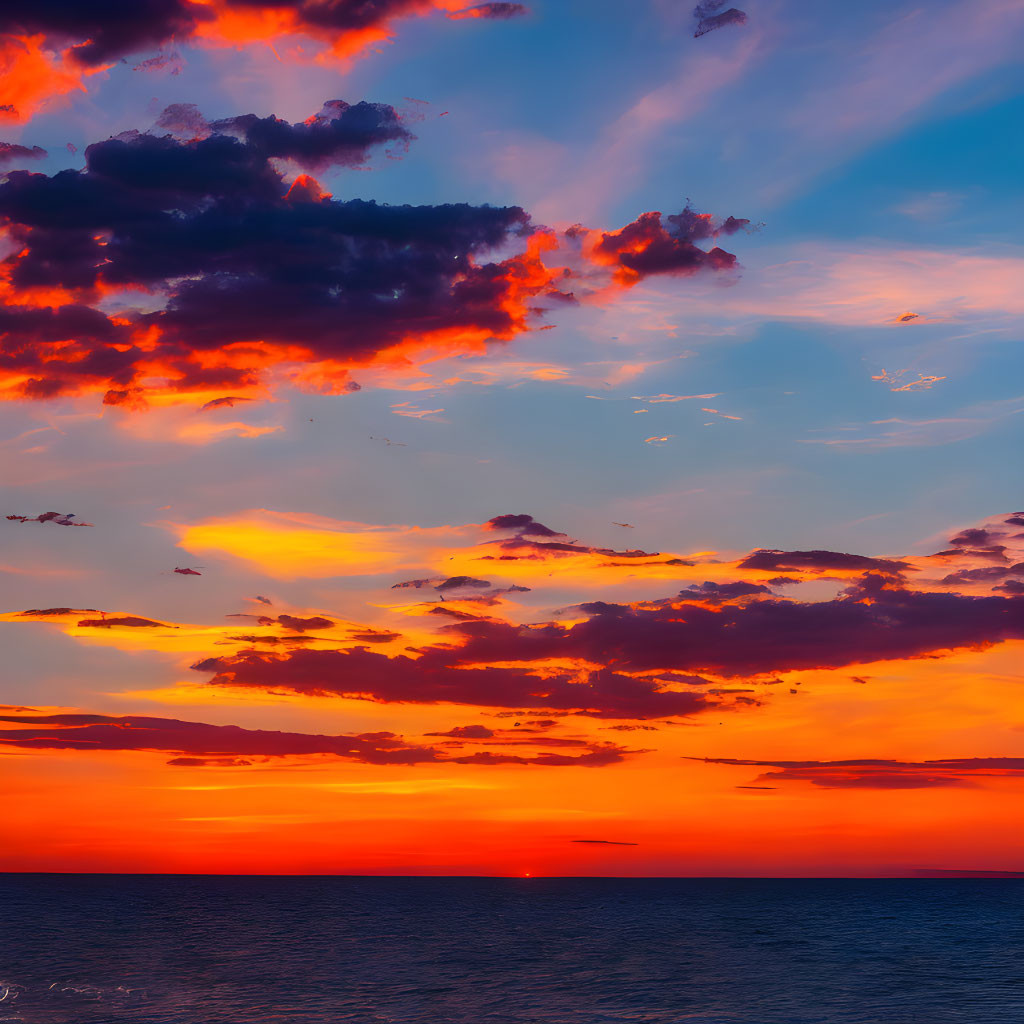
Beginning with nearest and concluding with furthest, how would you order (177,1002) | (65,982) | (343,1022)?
1. (343,1022)
2. (177,1002)
3. (65,982)

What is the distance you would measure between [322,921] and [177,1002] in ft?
380

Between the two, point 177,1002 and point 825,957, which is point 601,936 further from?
point 177,1002

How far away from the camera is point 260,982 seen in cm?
9969

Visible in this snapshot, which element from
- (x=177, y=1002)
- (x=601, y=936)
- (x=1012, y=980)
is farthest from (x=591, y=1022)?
(x=601, y=936)

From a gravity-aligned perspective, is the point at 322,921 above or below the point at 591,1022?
below

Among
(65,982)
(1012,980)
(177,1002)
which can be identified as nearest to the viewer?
(177,1002)

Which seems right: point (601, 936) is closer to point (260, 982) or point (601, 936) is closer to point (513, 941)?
point (513, 941)

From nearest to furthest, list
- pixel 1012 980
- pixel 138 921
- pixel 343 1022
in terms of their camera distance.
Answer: pixel 343 1022 < pixel 1012 980 < pixel 138 921

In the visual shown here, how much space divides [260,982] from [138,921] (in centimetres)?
10227

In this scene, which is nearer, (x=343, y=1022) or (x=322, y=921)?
(x=343, y=1022)

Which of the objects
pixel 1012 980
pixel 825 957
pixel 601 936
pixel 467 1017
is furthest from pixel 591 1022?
pixel 601 936

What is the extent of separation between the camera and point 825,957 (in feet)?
444

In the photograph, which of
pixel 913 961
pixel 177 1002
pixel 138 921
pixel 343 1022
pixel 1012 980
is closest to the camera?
pixel 343 1022

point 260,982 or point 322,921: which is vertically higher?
point 260,982
